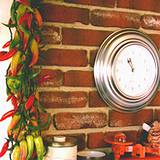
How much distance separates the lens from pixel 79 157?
3.81 feet

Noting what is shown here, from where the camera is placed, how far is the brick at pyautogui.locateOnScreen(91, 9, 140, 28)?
1280 millimetres

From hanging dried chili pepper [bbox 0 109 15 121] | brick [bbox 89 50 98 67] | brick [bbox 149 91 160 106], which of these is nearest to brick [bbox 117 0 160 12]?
brick [bbox 89 50 98 67]

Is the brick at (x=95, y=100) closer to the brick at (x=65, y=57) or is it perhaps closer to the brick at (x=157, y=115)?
the brick at (x=65, y=57)

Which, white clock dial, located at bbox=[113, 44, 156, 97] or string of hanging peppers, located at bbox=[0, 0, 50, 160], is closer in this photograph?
string of hanging peppers, located at bbox=[0, 0, 50, 160]

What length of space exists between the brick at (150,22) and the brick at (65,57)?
0.30m

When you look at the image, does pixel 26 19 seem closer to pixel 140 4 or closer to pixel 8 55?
pixel 8 55

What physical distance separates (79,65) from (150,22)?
0.38 metres

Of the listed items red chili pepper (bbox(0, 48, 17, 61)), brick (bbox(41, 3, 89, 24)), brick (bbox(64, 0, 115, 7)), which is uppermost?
brick (bbox(64, 0, 115, 7))

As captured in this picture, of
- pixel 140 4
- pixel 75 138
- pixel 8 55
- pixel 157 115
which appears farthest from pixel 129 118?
pixel 8 55

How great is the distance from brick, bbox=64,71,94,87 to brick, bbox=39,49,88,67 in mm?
33

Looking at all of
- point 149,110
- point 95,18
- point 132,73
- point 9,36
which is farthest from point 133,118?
point 9,36

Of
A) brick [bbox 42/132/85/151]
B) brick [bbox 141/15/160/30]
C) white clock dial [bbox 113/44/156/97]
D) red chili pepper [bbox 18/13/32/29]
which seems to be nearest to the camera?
red chili pepper [bbox 18/13/32/29]

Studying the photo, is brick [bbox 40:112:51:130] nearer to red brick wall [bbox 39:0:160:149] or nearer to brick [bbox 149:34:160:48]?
red brick wall [bbox 39:0:160:149]

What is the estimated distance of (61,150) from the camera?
1.08 m
